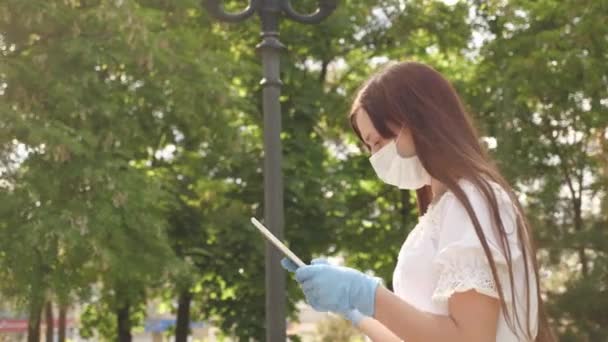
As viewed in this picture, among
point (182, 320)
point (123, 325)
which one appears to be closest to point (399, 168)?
point (182, 320)

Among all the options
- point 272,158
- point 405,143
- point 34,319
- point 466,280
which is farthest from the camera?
point 34,319

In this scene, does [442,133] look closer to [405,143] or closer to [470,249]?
[405,143]

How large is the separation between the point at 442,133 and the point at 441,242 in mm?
218

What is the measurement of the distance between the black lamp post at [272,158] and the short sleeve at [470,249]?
12.5 ft

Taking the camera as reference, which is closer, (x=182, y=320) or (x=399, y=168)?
(x=399, y=168)

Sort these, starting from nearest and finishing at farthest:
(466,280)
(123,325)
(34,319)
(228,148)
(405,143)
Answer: (466,280)
(405,143)
(34,319)
(228,148)
(123,325)

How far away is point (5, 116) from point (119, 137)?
6.67 ft

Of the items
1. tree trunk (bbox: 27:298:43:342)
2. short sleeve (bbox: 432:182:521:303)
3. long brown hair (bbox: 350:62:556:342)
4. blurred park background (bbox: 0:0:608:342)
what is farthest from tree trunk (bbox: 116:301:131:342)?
short sleeve (bbox: 432:182:521:303)

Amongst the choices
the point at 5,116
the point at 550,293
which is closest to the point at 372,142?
the point at 5,116

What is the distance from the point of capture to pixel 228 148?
48.3 ft

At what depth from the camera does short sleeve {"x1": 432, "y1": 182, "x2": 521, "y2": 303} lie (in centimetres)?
189

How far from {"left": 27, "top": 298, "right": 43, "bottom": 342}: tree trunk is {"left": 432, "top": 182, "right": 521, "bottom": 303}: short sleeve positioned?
34.2 feet

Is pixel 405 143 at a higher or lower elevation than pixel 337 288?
higher

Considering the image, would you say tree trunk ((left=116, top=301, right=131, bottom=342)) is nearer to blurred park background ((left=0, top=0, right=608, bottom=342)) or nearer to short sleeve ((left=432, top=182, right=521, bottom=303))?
blurred park background ((left=0, top=0, right=608, bottom=342))
